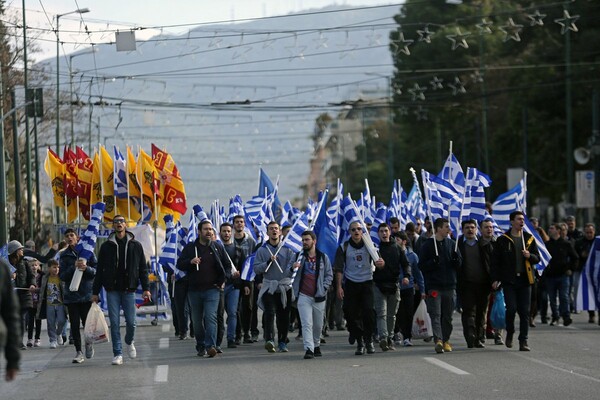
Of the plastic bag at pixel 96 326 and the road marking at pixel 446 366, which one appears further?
the plastic bag at pixel 96 326

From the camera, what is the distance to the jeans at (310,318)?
1800 centimetres

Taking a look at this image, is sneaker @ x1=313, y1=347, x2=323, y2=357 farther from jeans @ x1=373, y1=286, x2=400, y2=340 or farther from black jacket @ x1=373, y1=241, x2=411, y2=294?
black jacket @ x1=373, y1=241, x2=411, y2=294

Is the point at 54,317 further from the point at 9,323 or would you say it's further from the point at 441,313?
the point at 9,323

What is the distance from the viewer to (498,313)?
1936 cm

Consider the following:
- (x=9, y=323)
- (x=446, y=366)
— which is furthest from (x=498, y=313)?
(x=9, y=323)

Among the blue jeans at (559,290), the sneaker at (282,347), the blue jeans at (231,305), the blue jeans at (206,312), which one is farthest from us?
the blue jeans at (559,290)

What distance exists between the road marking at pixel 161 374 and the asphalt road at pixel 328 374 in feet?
0.04

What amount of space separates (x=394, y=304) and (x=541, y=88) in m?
39.1

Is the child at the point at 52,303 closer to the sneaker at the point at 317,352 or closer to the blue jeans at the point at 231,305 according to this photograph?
the blue jeans at the point at 231,305

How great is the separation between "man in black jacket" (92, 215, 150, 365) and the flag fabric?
8866mm

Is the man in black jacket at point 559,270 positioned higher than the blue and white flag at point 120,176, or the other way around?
the blue and white flag at point 120,176

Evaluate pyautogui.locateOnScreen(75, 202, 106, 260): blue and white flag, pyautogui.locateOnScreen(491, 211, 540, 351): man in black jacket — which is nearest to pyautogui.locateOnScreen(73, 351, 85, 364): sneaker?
pyautogui.locateOnScreen(75, 202, 106, 260): blue and white flag

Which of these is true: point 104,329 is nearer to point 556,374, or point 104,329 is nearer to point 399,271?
point 399,271

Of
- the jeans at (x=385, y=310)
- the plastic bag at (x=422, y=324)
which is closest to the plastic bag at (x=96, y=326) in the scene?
the jeans at (x=385, y=310)
